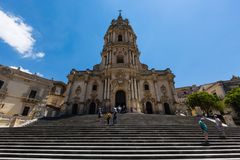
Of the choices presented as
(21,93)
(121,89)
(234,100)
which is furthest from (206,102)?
(21,93)

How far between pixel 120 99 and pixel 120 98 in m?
0.20

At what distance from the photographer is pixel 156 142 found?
8.00 m

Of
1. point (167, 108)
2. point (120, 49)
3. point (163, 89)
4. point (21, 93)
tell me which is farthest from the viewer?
point (120, 49)

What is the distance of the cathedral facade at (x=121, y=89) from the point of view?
25.5 m

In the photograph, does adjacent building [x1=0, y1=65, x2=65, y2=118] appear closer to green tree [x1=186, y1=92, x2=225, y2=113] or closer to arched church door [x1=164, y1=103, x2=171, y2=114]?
arched church door [x1=164, y1=103, x2=171, y2=114]

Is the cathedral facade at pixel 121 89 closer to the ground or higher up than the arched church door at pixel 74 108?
higher up

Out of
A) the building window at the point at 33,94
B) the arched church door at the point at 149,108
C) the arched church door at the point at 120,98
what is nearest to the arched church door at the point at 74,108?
the building window at the point at 33,94

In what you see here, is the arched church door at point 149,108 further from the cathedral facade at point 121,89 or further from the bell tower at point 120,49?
the bell tower at point 120,49

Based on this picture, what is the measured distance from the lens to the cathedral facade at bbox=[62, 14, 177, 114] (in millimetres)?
25547

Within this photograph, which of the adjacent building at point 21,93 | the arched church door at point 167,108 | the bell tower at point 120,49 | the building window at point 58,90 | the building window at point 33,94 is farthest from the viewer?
the building window at point 58,90

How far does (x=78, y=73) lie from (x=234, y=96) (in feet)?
93.1

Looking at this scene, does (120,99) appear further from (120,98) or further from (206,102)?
(206,102)

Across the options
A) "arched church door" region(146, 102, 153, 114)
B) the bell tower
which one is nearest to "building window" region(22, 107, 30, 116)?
the bell tower

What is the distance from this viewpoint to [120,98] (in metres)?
26.6
